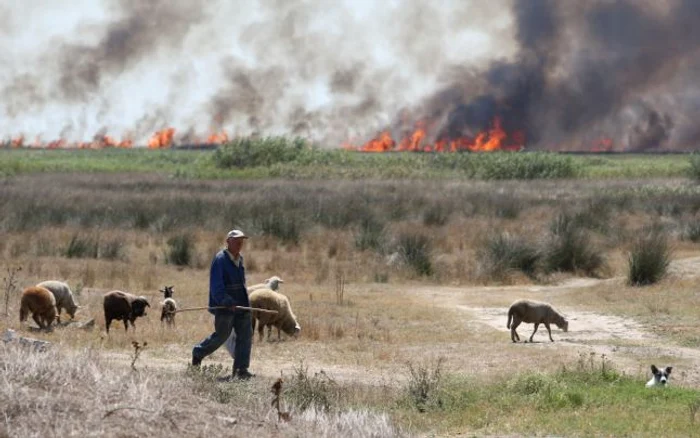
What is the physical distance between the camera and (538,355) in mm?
16422

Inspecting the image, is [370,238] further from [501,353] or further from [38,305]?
[38,305]

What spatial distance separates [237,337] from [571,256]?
1473 centimetres

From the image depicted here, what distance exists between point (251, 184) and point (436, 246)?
2252 cm

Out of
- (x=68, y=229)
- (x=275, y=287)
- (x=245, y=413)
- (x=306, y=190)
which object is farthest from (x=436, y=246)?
(x=245, y=413)

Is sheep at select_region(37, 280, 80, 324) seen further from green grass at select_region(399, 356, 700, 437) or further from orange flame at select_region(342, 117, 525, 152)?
orange flame at select_region(342, 117, 525, 152)

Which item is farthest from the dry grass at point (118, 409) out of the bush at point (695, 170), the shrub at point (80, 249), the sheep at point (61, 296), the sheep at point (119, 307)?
the bush at point (695, 170)

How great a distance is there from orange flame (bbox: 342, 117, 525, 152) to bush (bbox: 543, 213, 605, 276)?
5712 centimetres

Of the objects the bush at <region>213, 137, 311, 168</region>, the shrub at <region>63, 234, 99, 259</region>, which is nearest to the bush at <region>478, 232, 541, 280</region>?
the shrub at <region>63, 234, 99, 259</region>

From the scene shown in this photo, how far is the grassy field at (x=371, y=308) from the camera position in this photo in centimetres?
970

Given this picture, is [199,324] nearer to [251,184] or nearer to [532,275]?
[532,275]

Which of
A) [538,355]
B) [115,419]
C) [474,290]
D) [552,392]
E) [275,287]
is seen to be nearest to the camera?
[115,419]

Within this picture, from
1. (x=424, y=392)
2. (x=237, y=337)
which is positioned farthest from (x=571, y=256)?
(x=424, y=392)

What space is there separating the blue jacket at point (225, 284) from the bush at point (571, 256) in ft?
46.5

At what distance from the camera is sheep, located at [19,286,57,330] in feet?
56.4
